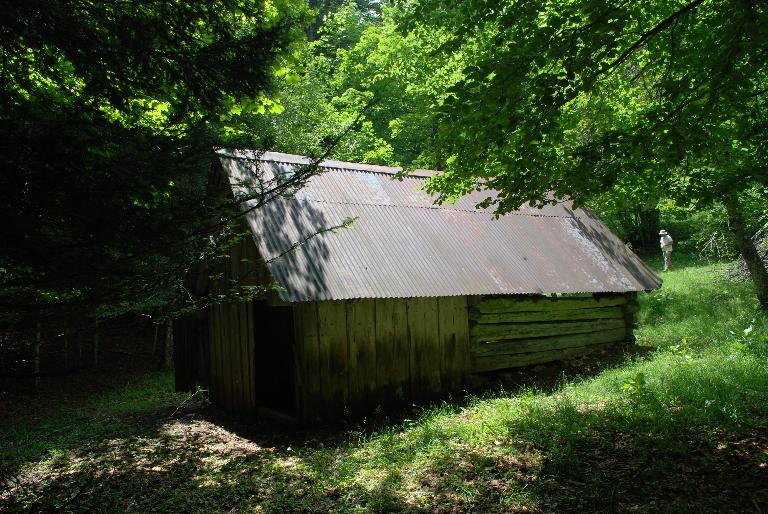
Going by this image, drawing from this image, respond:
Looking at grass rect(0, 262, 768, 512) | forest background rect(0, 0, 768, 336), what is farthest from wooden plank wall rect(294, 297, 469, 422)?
forest background rect(0, 0, 768, 336)

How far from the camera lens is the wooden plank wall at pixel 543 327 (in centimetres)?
992

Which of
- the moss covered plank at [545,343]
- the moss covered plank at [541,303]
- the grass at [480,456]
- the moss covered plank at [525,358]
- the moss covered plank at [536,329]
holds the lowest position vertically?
the grass at [480,456]

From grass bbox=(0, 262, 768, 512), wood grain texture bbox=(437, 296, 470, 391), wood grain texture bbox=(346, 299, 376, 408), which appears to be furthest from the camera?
wood grain texture bbox=(437, 296, 470, 391)

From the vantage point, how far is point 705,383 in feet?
24.3

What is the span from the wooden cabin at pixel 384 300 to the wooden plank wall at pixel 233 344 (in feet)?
0.12

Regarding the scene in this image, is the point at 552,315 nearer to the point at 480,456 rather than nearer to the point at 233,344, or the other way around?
the point at 480,456

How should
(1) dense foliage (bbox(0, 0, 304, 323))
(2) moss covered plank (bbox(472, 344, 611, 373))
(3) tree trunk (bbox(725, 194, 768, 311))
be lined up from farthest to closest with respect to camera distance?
1. (3) tree trunk (bbox(725, 194, 768, 311))
2. (2) moss covered plank (bbox(472, 344, 611, 373))
3. (1) dense foliage (bbox(0, 0, 304, 323))

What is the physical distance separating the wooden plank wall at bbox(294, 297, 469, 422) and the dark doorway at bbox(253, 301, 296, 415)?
80.2 inches

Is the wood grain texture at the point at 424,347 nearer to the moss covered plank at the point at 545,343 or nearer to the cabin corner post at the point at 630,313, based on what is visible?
the moss covered plank at the point at 545,343

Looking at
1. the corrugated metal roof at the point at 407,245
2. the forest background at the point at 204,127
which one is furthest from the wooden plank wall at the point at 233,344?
the forest background at the point at 204,127

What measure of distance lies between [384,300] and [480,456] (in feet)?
10.8

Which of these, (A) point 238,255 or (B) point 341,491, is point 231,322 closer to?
(A) point 238,255

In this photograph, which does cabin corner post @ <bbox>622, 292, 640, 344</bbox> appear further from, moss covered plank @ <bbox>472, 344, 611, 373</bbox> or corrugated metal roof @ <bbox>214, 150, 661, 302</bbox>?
moss covered plank @ <bbox>472, 344, 611, 373</bbox>

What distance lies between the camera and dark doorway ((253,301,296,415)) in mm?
10039
